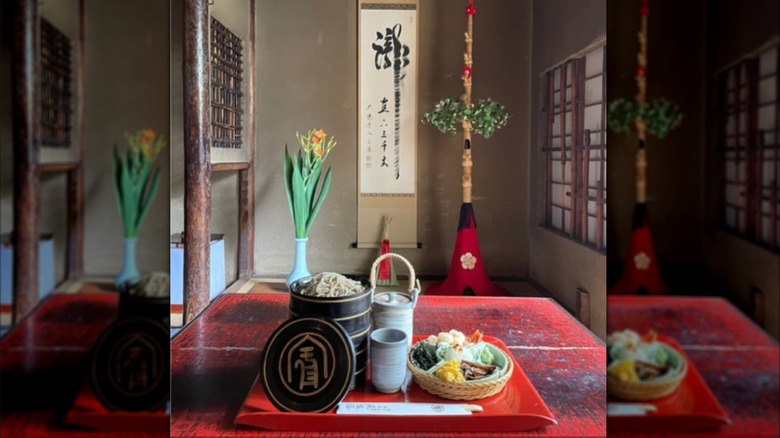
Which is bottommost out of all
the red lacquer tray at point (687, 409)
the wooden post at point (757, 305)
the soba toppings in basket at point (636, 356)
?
the red lacquer tray at point (687, 409)

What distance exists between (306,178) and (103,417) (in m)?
0.69

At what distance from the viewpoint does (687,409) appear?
742mm

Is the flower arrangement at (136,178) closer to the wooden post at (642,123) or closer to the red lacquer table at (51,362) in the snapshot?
the red lacquer table at (51,362)

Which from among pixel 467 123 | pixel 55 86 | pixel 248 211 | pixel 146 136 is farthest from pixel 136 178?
pixel 467 123

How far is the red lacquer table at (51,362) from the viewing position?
84cm

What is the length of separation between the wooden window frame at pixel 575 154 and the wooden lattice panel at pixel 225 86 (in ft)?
2.46

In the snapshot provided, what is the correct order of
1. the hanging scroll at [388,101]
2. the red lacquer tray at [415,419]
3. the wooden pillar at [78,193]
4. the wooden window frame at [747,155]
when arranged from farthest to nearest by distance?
the hanging scroll at [388,101]
the red lacquer tray at [415,419]
the wooden pillar at [78,193]
the wooden window frame at [747,155]

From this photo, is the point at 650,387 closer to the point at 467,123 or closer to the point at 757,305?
the point at 757,305

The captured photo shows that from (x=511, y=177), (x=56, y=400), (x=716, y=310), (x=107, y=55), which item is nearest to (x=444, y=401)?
(x=511, y=177)

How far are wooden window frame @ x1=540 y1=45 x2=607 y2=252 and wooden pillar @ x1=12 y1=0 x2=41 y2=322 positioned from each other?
104 centimetres

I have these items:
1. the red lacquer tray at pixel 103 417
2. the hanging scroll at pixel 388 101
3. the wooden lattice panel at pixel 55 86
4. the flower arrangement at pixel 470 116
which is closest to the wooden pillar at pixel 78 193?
the wooden lattice panel at pixel 55 86

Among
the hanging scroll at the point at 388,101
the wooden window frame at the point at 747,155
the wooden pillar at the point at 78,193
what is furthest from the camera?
the hanging scroll at the point at 388,101

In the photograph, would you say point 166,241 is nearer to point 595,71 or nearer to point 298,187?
point 298,187

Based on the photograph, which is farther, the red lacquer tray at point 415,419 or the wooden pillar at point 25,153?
the red lacquer tray at point 415,419
